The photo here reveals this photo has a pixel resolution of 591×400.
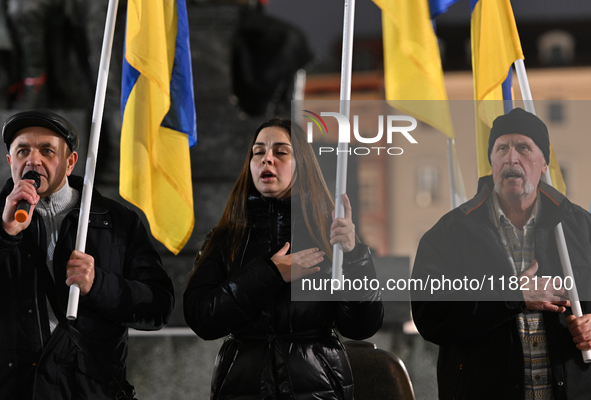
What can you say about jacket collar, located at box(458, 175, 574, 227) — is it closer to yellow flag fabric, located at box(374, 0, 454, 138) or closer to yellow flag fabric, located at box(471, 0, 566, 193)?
yellow flag fabric, located at box(471, 0, 566, 193)

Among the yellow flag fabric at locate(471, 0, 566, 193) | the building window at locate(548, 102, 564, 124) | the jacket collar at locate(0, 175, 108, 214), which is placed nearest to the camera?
the building window at locate(548, 102, 564, 124)

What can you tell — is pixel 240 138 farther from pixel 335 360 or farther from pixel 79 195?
pixel 335 360

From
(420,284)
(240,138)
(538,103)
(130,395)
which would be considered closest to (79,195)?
(130,395)

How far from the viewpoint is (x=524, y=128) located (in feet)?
10.9

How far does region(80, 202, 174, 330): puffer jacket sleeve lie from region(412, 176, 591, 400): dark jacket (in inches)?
49.6

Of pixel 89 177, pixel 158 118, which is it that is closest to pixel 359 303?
pixel 89 177

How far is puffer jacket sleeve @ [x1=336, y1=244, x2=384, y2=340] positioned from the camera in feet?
10.3

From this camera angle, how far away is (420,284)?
3.31 metres

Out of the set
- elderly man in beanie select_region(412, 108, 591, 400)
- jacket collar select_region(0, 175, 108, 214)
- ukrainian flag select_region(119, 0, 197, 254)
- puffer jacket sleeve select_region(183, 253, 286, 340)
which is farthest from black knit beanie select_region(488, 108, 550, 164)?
jacket collar select_region(0, 175, 108, 214)

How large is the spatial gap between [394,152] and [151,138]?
59.2 inches

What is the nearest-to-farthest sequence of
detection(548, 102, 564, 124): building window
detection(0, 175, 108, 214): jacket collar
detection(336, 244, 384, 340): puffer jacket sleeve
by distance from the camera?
1. detection(548, 102, 564, 124): building window
2. detection(336, 244, 384, 340): puffer jacket sleeve
3. detection(0, 175, 108, 214): jacket collar

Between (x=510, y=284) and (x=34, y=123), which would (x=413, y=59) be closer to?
(x=510, y=284)

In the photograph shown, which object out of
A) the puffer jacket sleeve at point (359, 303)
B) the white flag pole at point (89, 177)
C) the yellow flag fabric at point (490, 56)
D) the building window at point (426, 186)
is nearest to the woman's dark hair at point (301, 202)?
the puffer jacket sleeve at point (359, 303)

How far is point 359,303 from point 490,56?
5.73 ft
